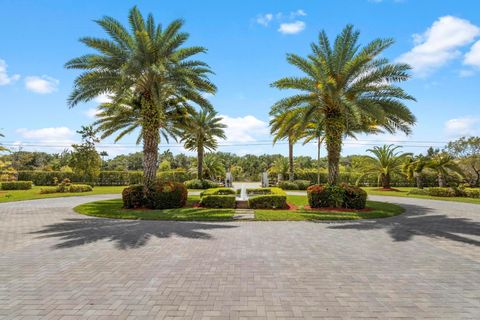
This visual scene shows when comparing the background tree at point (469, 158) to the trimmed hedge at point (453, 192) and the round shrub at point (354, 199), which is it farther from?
the round shrub at point (354, 199)

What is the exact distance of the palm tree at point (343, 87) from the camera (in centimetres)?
1381

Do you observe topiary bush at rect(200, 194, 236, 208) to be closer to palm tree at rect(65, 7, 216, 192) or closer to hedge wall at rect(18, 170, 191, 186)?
palm tree at rect(65, 7, 216, 192)

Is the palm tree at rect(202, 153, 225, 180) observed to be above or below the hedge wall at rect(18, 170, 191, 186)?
above

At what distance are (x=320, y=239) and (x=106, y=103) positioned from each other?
687 inches

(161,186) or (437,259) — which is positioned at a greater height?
(161,186)

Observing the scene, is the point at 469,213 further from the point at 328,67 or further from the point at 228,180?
the point at 228,180

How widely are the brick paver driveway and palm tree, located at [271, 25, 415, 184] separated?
20.8 feet

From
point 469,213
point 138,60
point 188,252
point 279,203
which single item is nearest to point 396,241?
point 188,252

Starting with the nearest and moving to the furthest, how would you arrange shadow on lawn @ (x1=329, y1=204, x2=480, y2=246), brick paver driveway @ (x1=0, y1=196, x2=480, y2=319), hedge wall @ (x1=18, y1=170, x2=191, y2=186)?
brick paver driveway @ (x1=0, y1=196, x2=480, y2=319) → shadow on lawn @ (x1=329, y1=204, x2=480, y2=246) → hedge wall @ (x1=18, y1=170, x2=191, y2=186)

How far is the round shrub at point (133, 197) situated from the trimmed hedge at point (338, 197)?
9.05 meters

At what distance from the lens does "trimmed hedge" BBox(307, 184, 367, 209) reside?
1430cm

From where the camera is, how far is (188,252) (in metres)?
6.95

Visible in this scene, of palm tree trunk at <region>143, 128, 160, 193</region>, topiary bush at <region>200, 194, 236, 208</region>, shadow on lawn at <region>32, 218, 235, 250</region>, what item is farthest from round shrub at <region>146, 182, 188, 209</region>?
shadow on lawn at <region>32, 218, 235, 250</region>

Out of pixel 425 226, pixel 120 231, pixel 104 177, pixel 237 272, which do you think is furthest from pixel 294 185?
pixel 104 177
